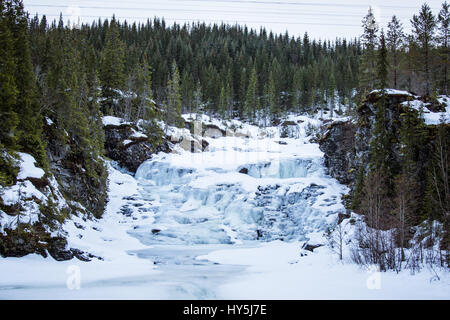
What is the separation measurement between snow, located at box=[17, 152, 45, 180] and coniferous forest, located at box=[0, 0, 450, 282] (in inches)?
24.6

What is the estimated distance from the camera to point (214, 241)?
24.7 metres

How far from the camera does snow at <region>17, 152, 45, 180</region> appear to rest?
17.8 m

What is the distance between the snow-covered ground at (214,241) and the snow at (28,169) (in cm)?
33

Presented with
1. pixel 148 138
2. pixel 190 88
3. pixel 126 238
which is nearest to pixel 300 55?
pixel 190 88

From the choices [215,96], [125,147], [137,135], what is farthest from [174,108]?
[215,96]

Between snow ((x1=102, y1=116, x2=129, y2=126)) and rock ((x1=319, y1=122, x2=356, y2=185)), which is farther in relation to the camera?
snow ((x1=102, y1=116, x2=129, y2=126))

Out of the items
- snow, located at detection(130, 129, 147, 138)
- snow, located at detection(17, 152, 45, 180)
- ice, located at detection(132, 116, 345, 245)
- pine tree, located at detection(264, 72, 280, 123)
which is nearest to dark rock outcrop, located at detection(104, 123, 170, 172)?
snow, located at detection(130, 129, 147, 138)

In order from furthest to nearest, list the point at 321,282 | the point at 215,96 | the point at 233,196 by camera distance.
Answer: the point at 215,96 < the point at 233,196 < the point at 321,282

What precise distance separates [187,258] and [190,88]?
55052mm

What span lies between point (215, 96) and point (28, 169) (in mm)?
58200

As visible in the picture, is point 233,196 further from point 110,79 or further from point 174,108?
point 110,79

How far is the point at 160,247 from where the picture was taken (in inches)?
896

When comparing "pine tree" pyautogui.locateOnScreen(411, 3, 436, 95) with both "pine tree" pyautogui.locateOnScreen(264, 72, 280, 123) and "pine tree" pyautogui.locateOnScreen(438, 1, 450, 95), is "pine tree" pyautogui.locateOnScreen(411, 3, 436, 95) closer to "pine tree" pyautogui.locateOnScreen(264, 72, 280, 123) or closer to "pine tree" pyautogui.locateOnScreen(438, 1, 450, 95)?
"pine tree" pyautogui.locateOnScreen(438, 1, 450, 95)

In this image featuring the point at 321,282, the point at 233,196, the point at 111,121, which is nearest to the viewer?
the point at 321,282
